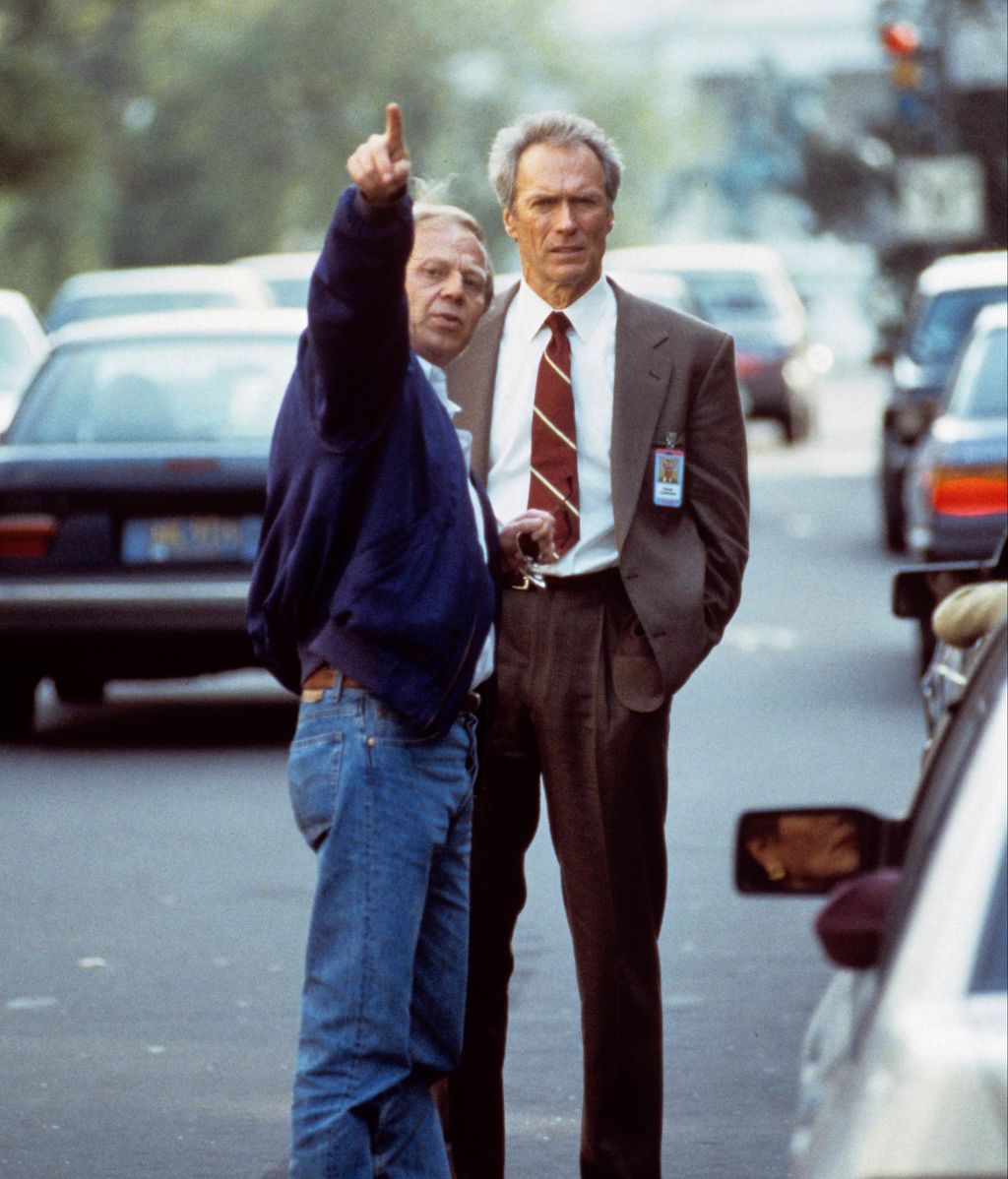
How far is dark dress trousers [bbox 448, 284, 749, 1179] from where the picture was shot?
470cm

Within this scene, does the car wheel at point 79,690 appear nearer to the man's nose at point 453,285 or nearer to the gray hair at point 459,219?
the gray hair at point 459,219

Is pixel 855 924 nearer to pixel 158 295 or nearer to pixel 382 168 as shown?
pixel 382 168

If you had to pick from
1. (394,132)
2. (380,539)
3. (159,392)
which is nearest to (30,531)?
(159,392)

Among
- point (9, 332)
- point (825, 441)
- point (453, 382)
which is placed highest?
point (453, 382)

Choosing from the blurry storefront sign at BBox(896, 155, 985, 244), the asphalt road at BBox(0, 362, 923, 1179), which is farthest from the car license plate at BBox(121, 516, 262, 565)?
the blurry storefront sign at BBox(896, 155, 985, 244)

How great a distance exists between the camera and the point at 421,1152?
4.10 meters

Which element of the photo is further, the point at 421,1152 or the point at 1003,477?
the point at 1003,477

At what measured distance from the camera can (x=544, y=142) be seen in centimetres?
469

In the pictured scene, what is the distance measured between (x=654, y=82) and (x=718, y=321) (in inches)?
1278

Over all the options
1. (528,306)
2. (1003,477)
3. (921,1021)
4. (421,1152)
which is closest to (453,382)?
(528,306)

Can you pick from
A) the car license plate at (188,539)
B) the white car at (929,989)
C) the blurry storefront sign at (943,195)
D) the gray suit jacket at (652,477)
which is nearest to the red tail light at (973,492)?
the car license plate at (188,539)

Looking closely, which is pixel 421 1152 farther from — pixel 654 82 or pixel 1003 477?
pixel 654 82

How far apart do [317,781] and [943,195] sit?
2590cm

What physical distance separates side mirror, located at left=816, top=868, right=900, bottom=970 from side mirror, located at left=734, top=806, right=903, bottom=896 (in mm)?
233
